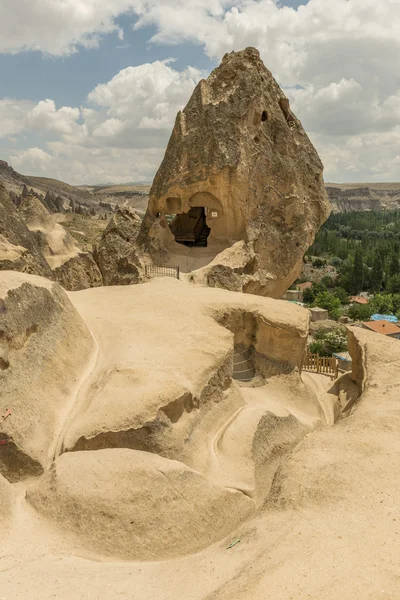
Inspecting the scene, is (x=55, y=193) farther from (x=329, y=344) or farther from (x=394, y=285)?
(x=329, y=344)

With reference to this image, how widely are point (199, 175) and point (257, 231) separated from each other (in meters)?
2.52

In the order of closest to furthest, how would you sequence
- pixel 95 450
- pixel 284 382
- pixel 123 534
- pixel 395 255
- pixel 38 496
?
pixel 123 534 → pixel 38 496 → pixel 95 450 → pixel 284 382 → pixel 395 255

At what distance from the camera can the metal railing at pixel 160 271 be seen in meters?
13.9

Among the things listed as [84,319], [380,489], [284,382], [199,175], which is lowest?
[284,382]

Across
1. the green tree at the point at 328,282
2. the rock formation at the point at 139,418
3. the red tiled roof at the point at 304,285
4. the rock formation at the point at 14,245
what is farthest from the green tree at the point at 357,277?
the rock formation at the point at 139,418

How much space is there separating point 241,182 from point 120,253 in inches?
168

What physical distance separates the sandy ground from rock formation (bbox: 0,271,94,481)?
7.7 inches

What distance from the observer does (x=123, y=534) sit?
401 centimetres

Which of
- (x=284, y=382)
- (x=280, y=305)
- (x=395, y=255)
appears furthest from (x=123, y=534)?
(x=395, y=255)

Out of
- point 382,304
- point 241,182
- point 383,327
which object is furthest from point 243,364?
point 382,304

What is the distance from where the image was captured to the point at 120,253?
13695mm

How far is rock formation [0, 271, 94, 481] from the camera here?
4938 millimetres

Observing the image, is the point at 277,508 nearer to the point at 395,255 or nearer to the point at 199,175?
the point at 199,175

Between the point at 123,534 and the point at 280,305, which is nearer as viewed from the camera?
the point at 123,534
